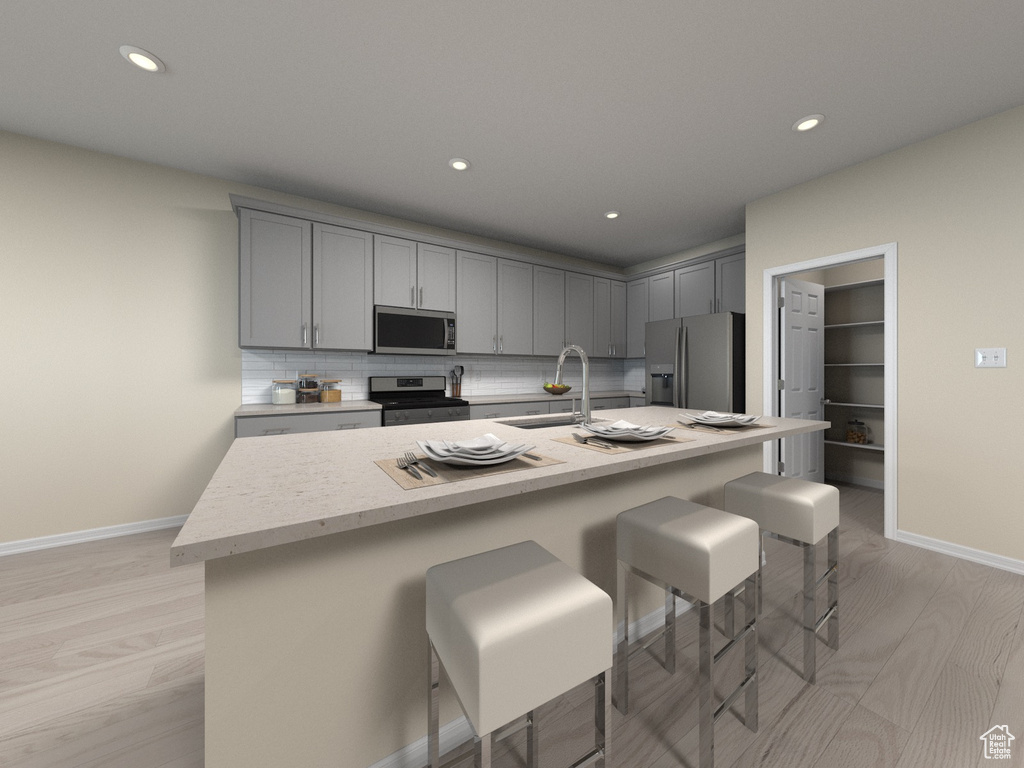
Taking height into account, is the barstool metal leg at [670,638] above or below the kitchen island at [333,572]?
below

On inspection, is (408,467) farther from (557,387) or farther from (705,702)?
(705,702)

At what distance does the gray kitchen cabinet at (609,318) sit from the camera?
4961 mm

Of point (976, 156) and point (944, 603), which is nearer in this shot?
point (944, 603)

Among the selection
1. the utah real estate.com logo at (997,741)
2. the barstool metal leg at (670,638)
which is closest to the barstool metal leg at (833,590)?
the utah real estate.com logo at (997,741)

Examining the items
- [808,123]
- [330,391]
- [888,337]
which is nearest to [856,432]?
[888,337]

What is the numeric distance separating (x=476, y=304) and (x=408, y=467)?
3.16 m

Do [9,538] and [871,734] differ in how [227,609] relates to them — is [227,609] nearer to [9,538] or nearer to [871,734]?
[871,734]

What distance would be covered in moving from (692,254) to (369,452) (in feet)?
15.3

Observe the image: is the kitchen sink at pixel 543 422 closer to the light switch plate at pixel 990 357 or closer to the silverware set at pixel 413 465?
the silverware set at pixel 413 465

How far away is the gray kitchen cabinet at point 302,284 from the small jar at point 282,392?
0.38 metres

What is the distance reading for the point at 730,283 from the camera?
4125 millimetres

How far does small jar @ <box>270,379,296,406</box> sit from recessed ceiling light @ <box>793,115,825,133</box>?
3909 millimetres

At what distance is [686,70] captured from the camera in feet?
6.43

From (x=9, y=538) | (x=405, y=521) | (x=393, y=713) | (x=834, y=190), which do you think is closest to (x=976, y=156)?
(x=834, y=190)
